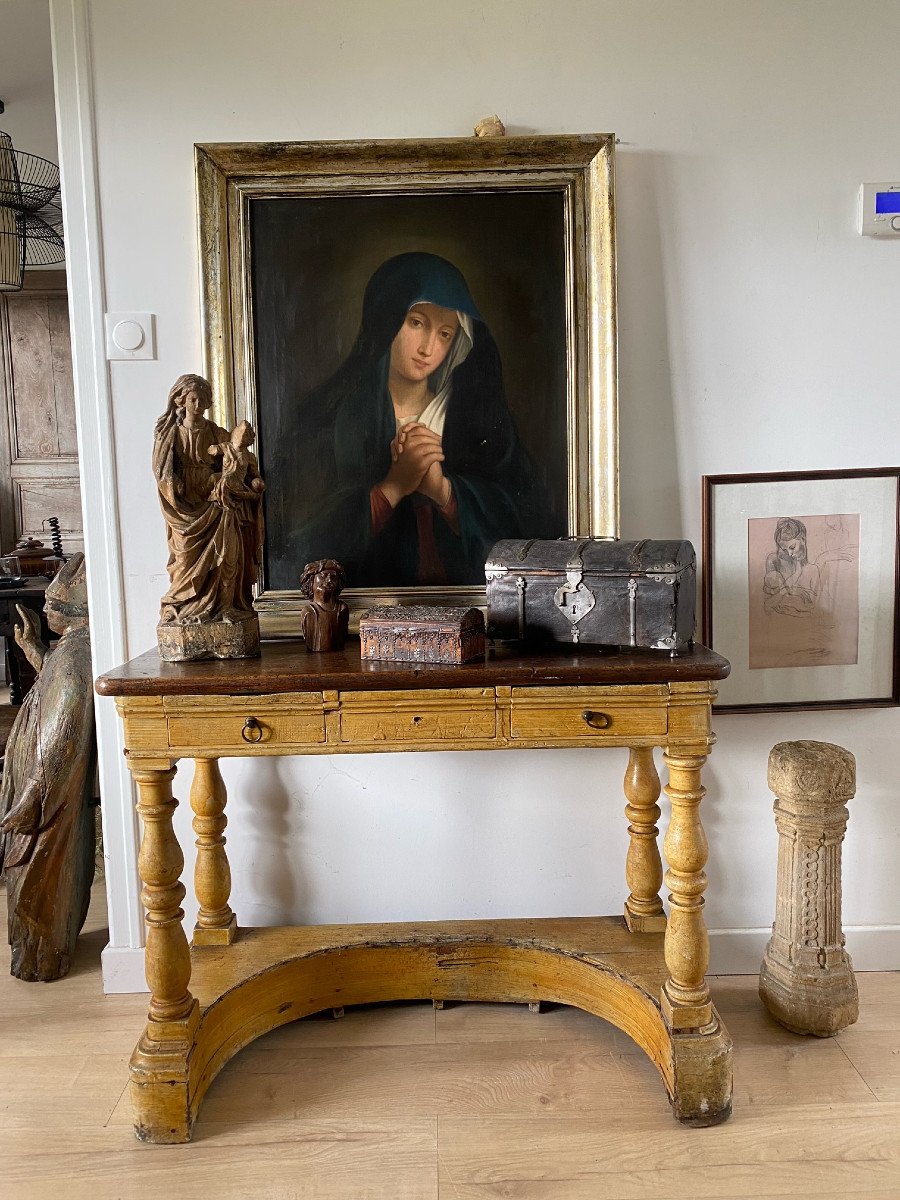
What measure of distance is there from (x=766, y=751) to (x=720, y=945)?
602 mm

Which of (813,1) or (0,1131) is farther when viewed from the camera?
(813,1)

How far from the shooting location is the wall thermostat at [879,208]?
282 cm

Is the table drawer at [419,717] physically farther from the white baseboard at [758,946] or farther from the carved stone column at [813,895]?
the white baseboard at [758,946]

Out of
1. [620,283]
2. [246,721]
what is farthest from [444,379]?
[246,721]

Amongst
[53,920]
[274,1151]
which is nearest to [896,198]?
[274,1151]

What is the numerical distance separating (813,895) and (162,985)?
1.69 meters

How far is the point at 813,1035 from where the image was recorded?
2.72m

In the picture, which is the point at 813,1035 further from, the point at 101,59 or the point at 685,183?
the point at 101,59

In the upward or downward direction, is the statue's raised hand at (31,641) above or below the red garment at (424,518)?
below

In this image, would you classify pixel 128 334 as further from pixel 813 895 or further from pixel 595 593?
pixel 813 895

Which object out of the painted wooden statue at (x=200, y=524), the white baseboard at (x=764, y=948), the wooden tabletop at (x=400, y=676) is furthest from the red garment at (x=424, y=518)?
the white baseboard at (x=764, y=948)

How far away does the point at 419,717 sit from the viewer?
2.33m

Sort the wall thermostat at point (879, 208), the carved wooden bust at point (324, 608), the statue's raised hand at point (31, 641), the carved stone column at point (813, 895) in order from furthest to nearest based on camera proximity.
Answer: the statue's raised hand at point (31, 641)
the wall thermostat at point (879, 208)
the carved stone column at point (813, 895)
the carved wooden bust at point (324, 608)

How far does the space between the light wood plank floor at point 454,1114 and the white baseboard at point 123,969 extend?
69 mm
